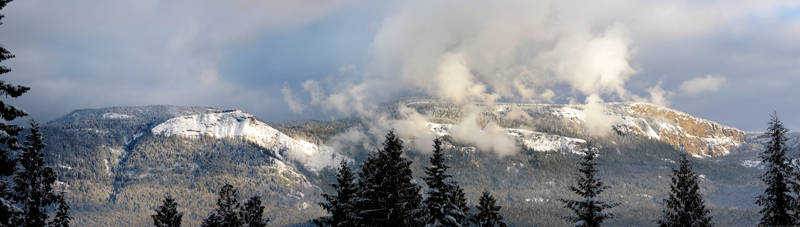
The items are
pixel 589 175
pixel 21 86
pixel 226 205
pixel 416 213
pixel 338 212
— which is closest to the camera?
pixel 21 86

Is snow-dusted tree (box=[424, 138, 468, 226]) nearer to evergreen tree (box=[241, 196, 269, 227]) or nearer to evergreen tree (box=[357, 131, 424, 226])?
evergreen tree (box=[357, 131, 424, 226])

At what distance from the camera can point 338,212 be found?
50531mm

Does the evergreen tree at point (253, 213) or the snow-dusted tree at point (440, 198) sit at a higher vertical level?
the snow-dusted tree at point (440, 198)

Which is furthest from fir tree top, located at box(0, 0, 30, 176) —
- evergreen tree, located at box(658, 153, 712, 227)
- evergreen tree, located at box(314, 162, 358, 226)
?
evergreen tree, located at box(658, 153, 712, 227)

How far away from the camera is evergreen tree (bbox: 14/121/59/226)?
3984cm

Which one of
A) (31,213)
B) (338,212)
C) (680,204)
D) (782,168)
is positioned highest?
(782,168)

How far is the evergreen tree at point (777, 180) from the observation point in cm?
4559

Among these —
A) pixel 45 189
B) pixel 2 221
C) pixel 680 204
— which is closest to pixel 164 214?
pixel 45 189

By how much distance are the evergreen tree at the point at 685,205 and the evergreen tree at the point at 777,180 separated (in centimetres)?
536

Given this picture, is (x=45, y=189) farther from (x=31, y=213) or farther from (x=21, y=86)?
(x=21, y=86)

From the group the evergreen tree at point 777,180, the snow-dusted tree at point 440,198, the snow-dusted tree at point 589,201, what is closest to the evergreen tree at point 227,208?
the snow-dusted tree at point 440,198

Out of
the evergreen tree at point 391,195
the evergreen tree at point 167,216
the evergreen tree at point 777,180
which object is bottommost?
the evergreen tree at point 167,216

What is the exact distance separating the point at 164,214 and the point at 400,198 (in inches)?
1673

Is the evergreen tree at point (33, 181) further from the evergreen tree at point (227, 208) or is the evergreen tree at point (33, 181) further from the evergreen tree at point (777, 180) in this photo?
the evergreen tree at point (777, 180)
